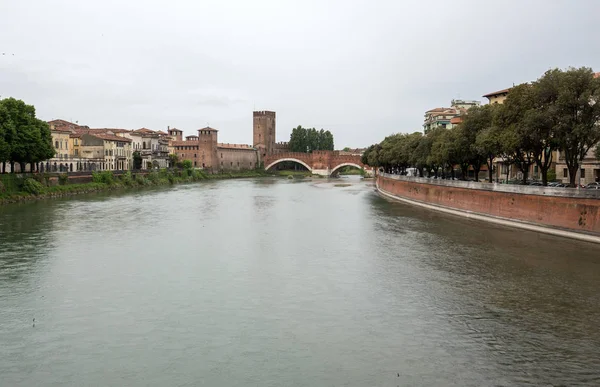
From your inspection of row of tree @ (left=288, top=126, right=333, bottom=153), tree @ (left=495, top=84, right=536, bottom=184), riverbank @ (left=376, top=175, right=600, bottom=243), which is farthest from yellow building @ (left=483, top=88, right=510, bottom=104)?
row of tree @ (left=288, top=126, right=333, bottom=153)

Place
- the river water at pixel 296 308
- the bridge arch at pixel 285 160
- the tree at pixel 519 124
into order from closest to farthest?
the river water at pixel 296 308
the tree at pixel 519 124
the bridge arch at pixel 285 160

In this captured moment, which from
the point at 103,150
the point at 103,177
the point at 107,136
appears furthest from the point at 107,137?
the point at 103,177

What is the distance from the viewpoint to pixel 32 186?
3944 cm

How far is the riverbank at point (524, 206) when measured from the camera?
2181cm

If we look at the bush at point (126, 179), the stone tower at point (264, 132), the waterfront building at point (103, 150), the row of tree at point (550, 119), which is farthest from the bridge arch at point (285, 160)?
the row of tree at point (550, 119)

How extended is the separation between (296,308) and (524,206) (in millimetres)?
16779

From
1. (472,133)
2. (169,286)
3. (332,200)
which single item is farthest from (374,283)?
(332,200)

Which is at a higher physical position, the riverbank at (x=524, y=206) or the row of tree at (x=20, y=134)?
the row of tree at (x=20, y=134)

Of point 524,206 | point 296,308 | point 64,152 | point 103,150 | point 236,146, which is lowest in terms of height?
point 296,308

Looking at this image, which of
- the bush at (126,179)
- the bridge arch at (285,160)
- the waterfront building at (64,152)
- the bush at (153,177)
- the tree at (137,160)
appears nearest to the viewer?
the waterfront building at (64,152)

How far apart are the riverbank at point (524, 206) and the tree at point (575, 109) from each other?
2355 mm

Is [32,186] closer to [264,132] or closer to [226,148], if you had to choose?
[226,148]

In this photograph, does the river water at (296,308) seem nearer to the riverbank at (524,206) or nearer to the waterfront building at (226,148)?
the riverbank at (524,206)

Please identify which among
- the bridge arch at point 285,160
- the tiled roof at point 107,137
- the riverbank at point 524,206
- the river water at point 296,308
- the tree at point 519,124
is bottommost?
the river water at point 296,308
